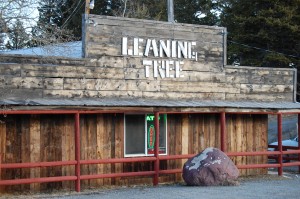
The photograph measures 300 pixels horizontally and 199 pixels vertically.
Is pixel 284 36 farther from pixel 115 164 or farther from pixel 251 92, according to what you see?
pixel 115 164

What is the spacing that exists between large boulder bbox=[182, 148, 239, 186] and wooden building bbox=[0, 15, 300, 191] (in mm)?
1311

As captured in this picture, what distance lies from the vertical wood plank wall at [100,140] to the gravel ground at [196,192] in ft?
2.55

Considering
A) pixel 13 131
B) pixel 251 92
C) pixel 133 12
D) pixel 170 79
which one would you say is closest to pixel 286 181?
pixel 251 92

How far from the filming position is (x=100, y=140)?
1825 centimetres

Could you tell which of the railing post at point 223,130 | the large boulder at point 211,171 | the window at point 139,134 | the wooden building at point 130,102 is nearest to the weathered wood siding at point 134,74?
the wooden building at point 130,102

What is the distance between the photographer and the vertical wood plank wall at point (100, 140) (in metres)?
16.7

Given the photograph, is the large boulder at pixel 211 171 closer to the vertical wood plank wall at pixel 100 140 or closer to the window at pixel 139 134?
the window at pixel 139 134

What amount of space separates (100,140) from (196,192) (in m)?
3.57

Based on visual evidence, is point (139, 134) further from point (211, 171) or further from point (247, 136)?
point (247, 136)

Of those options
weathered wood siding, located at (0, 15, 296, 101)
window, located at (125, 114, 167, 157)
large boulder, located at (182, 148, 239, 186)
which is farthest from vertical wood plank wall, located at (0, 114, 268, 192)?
large boulder, located at (182, 148, 239, 186)

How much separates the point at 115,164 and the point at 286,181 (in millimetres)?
5474

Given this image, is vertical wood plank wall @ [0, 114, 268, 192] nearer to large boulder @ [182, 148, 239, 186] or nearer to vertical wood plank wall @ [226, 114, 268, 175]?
vertical wood plank wall @ [226, 114, 268, 175]

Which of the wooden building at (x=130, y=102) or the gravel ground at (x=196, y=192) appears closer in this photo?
the gravel ground at (x=196, y=192)

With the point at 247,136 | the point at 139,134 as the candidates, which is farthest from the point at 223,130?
the point at 139,134
